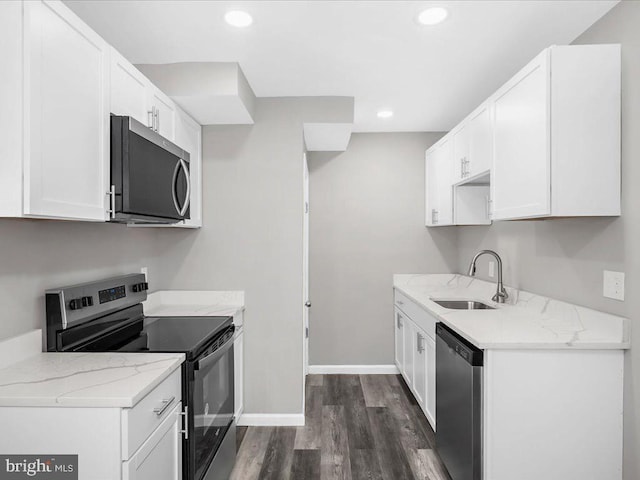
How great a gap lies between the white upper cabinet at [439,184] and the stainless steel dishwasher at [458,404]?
1308 mm

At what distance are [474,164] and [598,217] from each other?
902mm

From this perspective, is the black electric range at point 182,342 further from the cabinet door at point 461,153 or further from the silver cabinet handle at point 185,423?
the cabinet door at point 461,153

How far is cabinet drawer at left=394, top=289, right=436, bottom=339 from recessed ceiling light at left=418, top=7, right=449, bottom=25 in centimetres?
168

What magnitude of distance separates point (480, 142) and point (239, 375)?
225cm

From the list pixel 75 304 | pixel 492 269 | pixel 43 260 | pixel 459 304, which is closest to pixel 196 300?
pixel 75 304

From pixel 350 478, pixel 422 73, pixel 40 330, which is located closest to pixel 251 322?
pixel 350 478

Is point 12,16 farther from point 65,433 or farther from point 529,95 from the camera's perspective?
point 529,95

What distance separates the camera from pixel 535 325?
2.08 m

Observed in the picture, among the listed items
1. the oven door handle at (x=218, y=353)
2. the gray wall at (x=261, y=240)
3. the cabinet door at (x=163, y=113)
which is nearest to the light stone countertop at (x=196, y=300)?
the gray wall at (x=261, y=240)

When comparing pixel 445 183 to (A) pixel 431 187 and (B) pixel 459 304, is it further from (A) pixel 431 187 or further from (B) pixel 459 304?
(B) pixel 459 304

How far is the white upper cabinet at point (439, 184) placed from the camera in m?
3.27

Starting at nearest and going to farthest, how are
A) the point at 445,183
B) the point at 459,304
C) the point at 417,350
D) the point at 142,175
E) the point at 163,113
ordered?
the point at 142,175, the point at 163,113, the point at 417,350, the point at 459,304, the point at 445,183

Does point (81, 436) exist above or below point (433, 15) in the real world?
below

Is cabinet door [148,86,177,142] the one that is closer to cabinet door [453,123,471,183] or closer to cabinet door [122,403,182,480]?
cabinet door [122,403,182,480]
